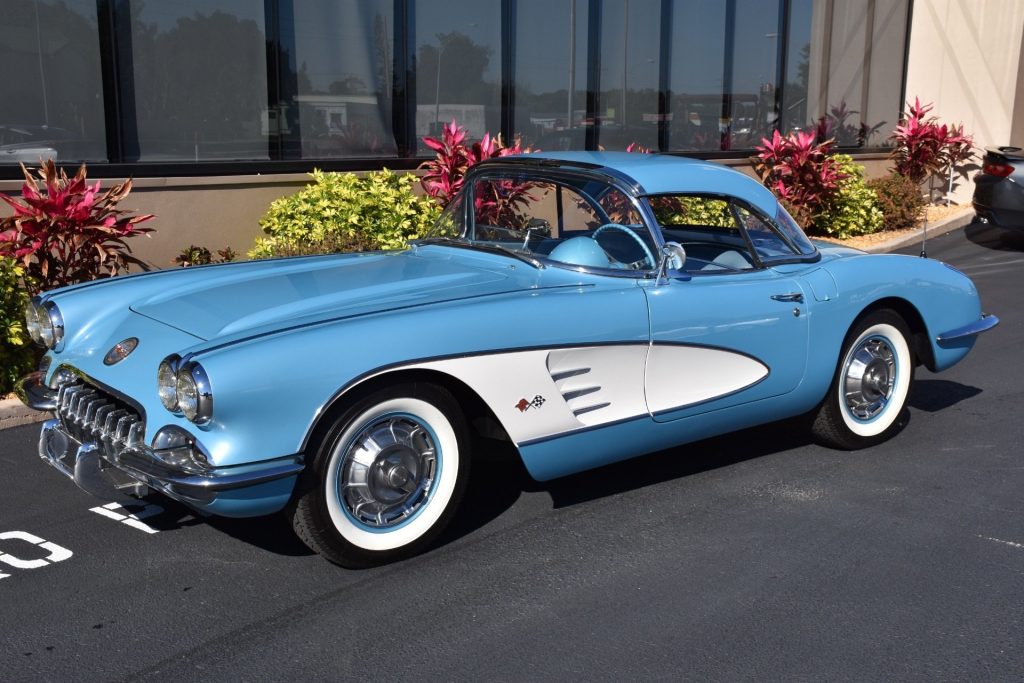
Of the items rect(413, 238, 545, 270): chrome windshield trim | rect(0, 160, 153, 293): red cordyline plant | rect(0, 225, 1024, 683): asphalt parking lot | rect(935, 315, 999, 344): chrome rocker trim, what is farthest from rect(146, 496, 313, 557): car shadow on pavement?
rect(935, 315, 999, 344): chrome rocker trim

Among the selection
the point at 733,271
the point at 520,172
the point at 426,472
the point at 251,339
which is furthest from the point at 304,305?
the point at 733,271

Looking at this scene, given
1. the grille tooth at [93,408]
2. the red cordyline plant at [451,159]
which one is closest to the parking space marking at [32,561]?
the grille tooth at [93,408]

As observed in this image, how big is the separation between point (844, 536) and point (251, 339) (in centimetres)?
250

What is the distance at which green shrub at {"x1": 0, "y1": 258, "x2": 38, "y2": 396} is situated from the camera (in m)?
6.05

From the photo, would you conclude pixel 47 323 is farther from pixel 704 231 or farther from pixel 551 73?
pixel 551 73

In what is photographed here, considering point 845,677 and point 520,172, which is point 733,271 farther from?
point 845,677

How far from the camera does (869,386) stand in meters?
5.33

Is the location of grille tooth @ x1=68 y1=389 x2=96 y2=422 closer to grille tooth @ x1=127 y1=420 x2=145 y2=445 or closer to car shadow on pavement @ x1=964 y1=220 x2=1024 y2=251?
grille tooth @ x1=127 y1=420 x2=145 y2=445

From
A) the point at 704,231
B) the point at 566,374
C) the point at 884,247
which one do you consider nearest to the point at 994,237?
the point at 884,247

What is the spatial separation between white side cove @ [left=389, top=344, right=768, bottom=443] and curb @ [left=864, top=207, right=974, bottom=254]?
812cm

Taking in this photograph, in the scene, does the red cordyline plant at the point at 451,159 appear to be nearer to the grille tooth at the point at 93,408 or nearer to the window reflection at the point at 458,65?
the window reflection at the point at 458,65

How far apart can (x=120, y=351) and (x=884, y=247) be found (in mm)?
10321

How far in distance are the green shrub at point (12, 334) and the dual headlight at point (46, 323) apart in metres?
1.54

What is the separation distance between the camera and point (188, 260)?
7.92 meters
